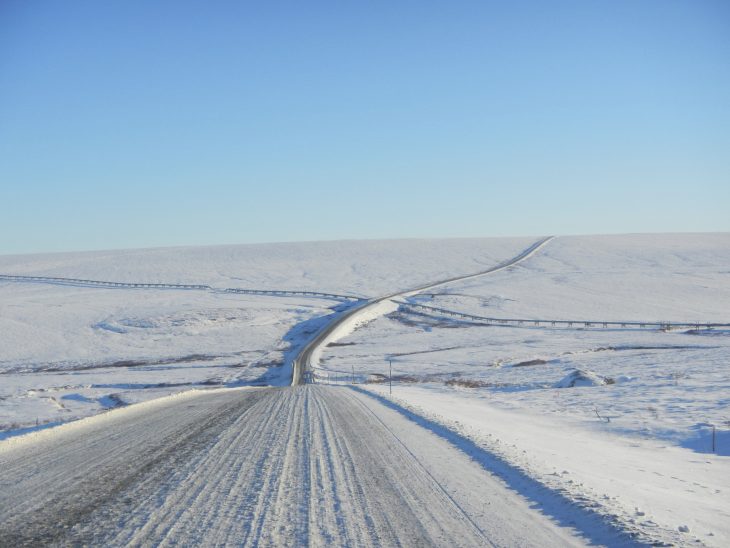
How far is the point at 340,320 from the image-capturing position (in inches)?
2429

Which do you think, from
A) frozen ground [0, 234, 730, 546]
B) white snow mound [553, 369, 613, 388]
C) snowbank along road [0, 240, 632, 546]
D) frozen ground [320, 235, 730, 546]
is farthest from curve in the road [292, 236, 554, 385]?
snowbank along road [0, 240, 632, 546]

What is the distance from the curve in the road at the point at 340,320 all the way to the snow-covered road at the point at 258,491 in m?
23.7

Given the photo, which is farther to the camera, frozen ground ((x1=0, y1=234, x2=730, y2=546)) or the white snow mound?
the white snow mound

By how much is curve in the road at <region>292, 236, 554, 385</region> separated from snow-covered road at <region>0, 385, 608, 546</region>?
77.7 ft

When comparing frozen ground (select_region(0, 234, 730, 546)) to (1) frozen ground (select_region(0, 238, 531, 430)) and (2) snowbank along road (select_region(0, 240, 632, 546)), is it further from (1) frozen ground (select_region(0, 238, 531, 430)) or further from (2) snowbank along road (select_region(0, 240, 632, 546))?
(2) snowbank along road (select_region(0, 240, 632, 546))

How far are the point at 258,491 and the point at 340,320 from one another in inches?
2095

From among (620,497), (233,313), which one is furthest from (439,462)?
(233,313)

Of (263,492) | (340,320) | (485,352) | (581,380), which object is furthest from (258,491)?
(340,320)

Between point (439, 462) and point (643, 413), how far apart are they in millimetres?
10849

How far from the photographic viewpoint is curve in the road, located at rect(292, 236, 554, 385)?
136 ft

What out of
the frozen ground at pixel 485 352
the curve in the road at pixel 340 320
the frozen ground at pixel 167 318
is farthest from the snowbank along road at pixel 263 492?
the curve in the road at pixel 340 320

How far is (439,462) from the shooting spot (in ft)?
34.6

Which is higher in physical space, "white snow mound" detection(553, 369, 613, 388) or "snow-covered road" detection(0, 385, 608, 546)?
"snow-covered road" detection(0, 385, 608, 546)

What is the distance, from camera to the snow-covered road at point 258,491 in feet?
22.1
